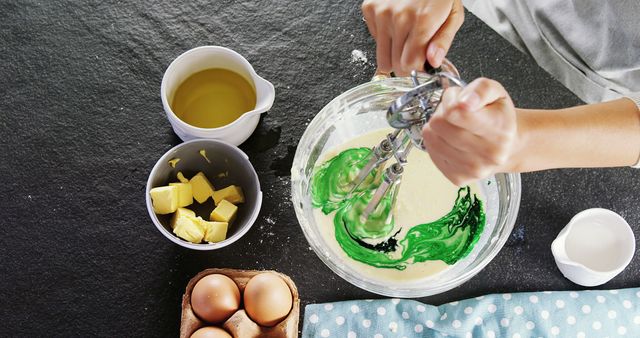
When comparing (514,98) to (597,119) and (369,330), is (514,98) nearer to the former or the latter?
(597,119)

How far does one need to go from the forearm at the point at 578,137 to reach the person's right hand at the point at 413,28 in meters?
0.11

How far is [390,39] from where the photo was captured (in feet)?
2.47

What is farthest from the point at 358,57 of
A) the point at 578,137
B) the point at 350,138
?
the point at 578,137

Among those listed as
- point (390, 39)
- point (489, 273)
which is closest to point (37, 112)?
point (390, 39)

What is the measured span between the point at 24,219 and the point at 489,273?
61 cm

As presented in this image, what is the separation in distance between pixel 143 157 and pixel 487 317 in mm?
494

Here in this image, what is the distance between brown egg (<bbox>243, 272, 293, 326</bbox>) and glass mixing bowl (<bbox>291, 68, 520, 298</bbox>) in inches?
2.5

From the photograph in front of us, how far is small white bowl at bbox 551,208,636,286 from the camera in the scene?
0.91 meters

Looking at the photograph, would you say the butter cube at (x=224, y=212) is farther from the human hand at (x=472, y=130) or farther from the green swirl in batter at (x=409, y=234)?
the human hand at (x=472, y=130)

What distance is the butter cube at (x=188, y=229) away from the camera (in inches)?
33.7

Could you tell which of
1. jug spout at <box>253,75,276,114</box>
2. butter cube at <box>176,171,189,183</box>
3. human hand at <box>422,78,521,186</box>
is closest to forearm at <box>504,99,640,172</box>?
human hand at <box>422,78,521,186</box>

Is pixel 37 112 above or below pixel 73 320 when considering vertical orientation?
above

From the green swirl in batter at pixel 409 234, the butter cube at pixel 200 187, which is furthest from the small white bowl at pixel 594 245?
the butter cube at pixel 200 187

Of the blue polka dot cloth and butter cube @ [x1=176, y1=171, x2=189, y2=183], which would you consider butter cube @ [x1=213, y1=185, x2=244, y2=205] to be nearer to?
butter cube @ [x1=176, y1=171, x2=189, y2=183]
